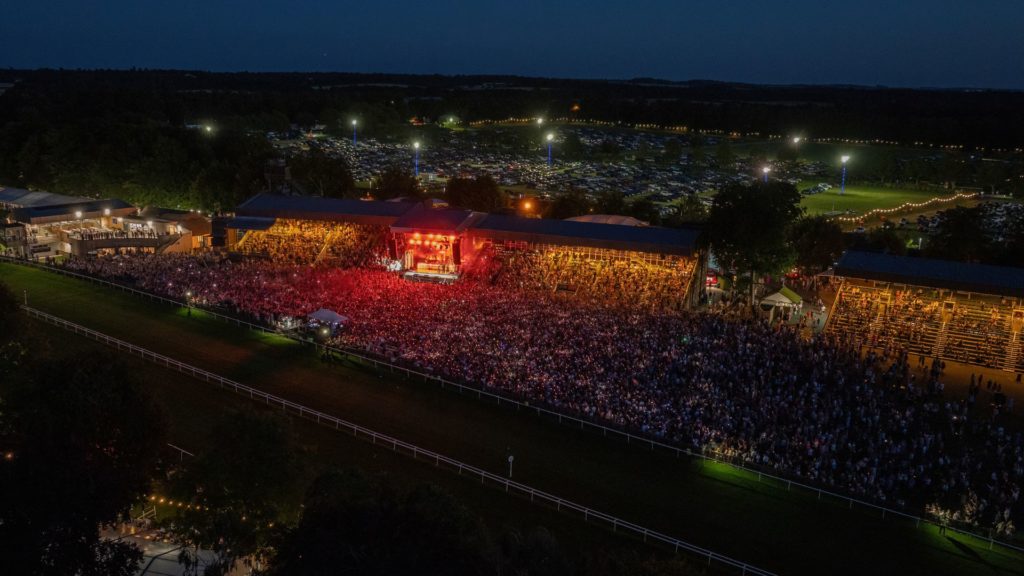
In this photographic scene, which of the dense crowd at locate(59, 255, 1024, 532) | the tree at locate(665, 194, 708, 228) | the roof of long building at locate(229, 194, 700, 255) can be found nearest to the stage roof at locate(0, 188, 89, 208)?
the roof of long building at locate(229, 194, 700, 255)

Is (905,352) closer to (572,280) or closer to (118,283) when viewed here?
(572,280)

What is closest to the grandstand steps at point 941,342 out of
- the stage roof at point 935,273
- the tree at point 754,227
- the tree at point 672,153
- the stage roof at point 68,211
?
the stage roof at point 935,273

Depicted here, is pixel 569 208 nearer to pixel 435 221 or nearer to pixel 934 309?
pixel 435 221

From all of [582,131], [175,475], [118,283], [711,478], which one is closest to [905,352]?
[711,478]

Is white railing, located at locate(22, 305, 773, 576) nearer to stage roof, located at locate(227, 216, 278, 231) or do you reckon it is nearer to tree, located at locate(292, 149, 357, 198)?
stage roof, located at locate(227, 216, 278, 231)

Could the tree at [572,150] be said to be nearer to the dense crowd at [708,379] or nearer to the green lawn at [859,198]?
the green lawn at [859,198]

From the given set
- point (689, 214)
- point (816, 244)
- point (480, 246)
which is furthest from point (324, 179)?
point (816, 244)

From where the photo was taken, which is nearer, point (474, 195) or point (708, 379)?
point (708, 379)
